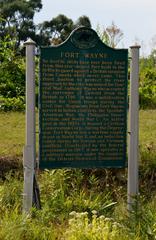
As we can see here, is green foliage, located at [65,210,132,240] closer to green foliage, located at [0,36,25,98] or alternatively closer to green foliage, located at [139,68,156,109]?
green foliage, located at [0,36,25,98]

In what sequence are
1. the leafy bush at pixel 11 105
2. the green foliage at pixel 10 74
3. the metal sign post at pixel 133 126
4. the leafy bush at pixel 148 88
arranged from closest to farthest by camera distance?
the metal sign post at pixel 133 126
the leafy bush at pixel 11 105
the green foliage at pixel 10 74
the leafy bush at pixel 148 88

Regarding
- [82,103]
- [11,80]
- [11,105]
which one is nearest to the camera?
[82,103]

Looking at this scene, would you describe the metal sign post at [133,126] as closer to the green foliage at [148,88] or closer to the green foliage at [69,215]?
the green foliage at [69,215]

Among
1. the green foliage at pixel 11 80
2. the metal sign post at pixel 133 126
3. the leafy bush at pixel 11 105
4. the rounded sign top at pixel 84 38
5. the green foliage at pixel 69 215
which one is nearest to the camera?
the green foliage at pixel 69 215

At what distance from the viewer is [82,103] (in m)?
6.01

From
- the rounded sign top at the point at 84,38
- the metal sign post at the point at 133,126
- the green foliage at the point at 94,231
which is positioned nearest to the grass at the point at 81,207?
the green foliage at the point at 94,231

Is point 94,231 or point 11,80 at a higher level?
point 11,80

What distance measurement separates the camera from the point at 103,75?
6066 millimetres

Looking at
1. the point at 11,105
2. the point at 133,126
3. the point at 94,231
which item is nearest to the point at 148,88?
the point at 11,105

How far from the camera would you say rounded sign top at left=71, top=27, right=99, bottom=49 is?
19.6 ft

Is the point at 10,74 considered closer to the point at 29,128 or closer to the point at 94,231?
the point at 29,128

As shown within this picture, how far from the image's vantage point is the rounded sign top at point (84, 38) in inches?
236

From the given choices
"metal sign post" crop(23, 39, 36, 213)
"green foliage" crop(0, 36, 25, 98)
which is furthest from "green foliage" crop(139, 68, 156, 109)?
"metal sign post" crop(23, 39, 36, 213)

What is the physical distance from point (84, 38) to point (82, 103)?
672 mm
